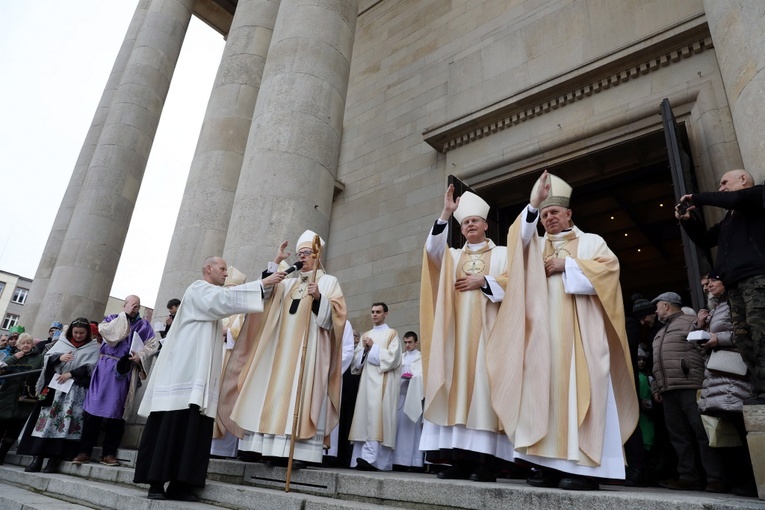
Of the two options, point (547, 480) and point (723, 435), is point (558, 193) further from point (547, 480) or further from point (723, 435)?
point (547, 480)

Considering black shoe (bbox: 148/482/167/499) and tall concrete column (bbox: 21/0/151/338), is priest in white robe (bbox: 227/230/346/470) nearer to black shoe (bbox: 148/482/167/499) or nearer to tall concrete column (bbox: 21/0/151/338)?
black shoe (bbox: 148/482/167/499)

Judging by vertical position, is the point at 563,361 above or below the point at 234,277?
below

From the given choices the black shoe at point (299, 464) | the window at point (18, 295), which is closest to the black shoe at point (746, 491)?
the black shoe at point (299, 464)

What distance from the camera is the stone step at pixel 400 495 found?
2.48m

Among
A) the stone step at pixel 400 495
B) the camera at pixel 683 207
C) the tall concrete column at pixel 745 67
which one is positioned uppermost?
the tall concrete column at pixel 745 67

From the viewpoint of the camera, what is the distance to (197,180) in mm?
10164

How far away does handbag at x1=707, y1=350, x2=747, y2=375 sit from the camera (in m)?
3.72

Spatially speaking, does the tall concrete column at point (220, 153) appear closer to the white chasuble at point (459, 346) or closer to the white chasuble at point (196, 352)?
the white chasuble at point (196, 352)

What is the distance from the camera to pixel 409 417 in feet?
23.0

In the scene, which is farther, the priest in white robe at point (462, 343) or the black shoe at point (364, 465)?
the black shoe at point (364, 465)

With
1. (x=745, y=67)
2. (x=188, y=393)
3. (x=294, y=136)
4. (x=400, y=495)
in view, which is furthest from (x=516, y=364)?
(x=294, y=136)

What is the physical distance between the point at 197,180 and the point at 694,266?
27.4ft

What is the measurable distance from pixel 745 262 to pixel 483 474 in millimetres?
2239

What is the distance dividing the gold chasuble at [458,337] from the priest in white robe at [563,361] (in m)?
0.24
